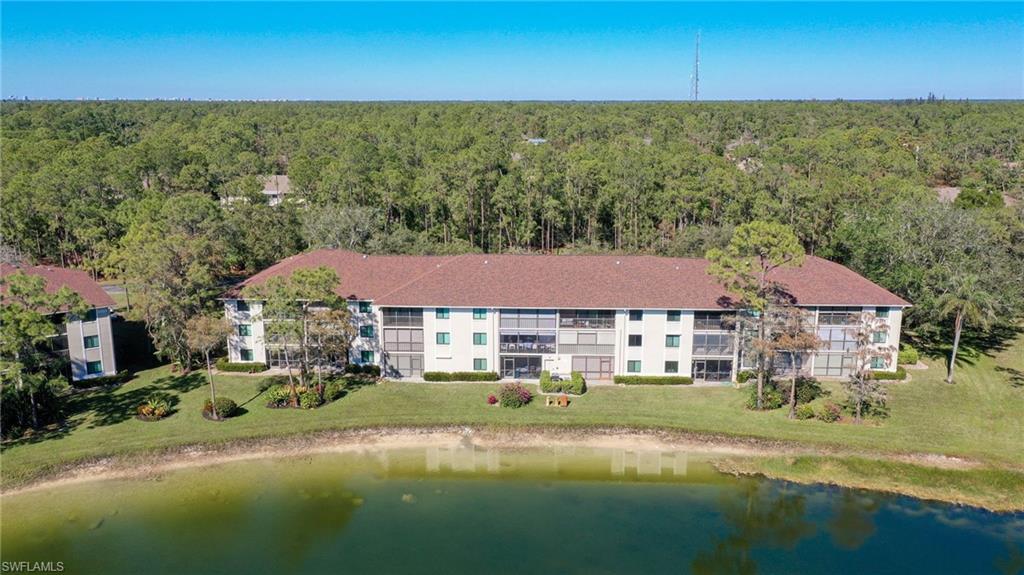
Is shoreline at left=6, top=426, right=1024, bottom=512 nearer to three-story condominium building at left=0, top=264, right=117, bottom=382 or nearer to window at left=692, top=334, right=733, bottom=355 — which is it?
window at left=692, top=334, right=733, bottom=355

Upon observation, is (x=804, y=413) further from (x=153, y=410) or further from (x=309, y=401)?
(x=153, y=410)

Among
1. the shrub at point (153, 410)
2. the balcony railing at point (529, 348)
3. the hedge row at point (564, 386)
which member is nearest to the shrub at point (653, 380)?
the hedge row at point (564, 386)

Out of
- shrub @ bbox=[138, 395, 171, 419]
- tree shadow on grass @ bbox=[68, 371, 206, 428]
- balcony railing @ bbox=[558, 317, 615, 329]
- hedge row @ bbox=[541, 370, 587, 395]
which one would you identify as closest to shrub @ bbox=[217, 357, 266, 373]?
tree shadow on grass @ bbox=[68, 371, 206, 428]

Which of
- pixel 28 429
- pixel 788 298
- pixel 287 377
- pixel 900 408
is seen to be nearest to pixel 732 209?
pixel 788 298

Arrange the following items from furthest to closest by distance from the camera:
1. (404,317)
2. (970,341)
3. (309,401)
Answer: (970,341)
(404,317)
(309,401)

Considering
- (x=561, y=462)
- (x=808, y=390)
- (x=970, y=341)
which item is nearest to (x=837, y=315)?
(x=808, y=390)

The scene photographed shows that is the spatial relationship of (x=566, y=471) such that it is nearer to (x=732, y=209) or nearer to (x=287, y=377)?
(x=287, y=377)

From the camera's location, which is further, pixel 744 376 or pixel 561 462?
pixel 744 376

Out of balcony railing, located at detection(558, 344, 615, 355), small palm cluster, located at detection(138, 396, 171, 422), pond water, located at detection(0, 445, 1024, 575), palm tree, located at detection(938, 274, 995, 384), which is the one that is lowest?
pond water, located at detection(0, 445, 1024, 575)
